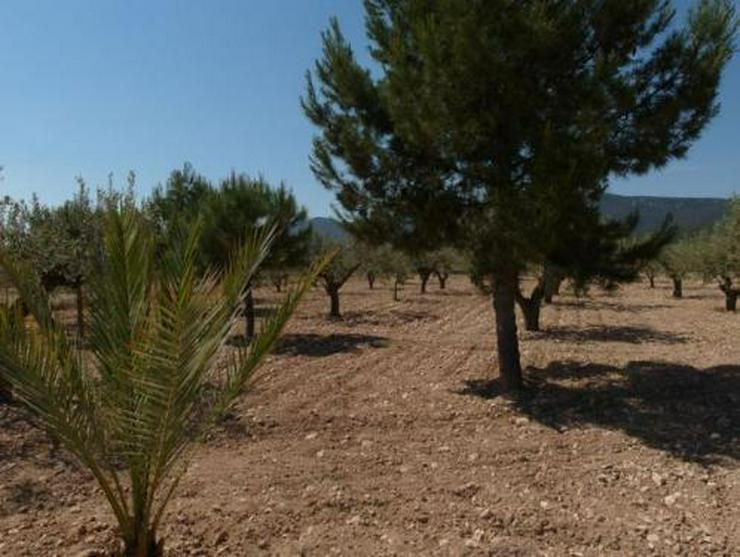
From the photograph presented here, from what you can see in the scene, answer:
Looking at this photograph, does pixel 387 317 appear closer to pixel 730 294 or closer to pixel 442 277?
pixel 730 294

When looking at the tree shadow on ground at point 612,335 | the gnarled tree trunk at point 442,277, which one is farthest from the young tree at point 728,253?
the gnarled tree trunk at point 442,277

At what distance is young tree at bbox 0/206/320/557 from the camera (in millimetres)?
3246

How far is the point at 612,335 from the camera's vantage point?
52.5 ft

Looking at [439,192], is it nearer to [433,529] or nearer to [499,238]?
[499,238]

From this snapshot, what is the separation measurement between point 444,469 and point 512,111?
4515 mm

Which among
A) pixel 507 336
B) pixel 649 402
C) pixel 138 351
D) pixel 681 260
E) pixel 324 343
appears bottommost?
pixel 649 402

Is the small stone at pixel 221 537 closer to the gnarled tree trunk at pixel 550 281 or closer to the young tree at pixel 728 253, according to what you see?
the gnarled tree trunk at pixel 550 281

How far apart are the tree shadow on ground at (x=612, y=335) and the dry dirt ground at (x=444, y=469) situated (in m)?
3.51

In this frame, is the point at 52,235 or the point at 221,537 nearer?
the point at 221,537

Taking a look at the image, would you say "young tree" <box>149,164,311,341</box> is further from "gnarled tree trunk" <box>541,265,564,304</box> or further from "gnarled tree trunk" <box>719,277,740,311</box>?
"gnarled tree trunk" <box>719,277,740,311</box>

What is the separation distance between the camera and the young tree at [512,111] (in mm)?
7230

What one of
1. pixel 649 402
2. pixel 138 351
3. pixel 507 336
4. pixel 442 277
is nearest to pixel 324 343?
pixel 507 336

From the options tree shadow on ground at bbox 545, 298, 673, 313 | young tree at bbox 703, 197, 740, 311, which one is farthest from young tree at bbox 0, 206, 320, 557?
young tree at bbox 703, 197, 740, 311

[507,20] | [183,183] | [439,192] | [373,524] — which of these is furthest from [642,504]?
[183,183]
